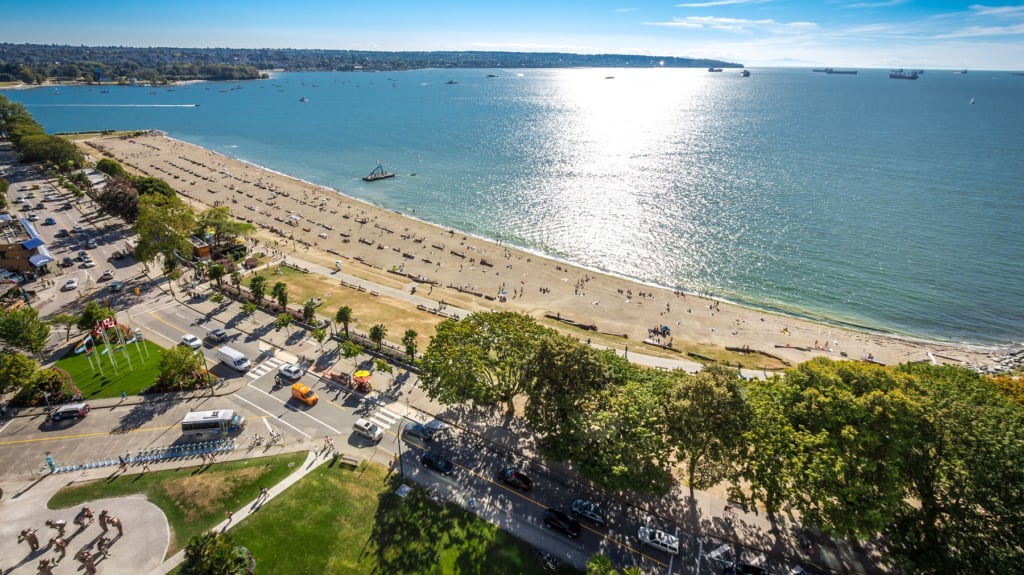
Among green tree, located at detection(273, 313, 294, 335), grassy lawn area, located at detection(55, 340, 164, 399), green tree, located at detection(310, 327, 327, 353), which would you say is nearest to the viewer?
grassy lawn area, located at detection(55, 340, 164, 399)

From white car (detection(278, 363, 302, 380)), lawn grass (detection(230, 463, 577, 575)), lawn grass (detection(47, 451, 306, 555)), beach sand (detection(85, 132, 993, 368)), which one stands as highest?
white car (detection(278, 363, 302, 380))

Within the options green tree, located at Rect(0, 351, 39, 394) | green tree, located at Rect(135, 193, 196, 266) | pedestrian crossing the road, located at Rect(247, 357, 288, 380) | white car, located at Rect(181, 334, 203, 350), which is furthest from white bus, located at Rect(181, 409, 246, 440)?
green tree, located at Rect(135, 193, 196, 266)

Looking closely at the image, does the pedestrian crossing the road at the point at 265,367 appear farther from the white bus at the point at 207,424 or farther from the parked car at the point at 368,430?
the parked car at the point at 368,430

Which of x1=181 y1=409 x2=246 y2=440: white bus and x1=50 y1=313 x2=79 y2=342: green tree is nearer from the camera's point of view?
x1=181 y1=409 x2=246 y2=440: white bus

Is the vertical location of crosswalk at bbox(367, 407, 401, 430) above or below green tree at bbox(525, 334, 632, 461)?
below

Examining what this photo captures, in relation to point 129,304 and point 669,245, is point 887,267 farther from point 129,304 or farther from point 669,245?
point 129,304

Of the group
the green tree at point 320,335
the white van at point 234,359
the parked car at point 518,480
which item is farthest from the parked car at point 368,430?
the white van at point 234,359

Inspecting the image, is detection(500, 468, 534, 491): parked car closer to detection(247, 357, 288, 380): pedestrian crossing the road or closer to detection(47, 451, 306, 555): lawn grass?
detection(47, 451, 306, 555): lawn grass
